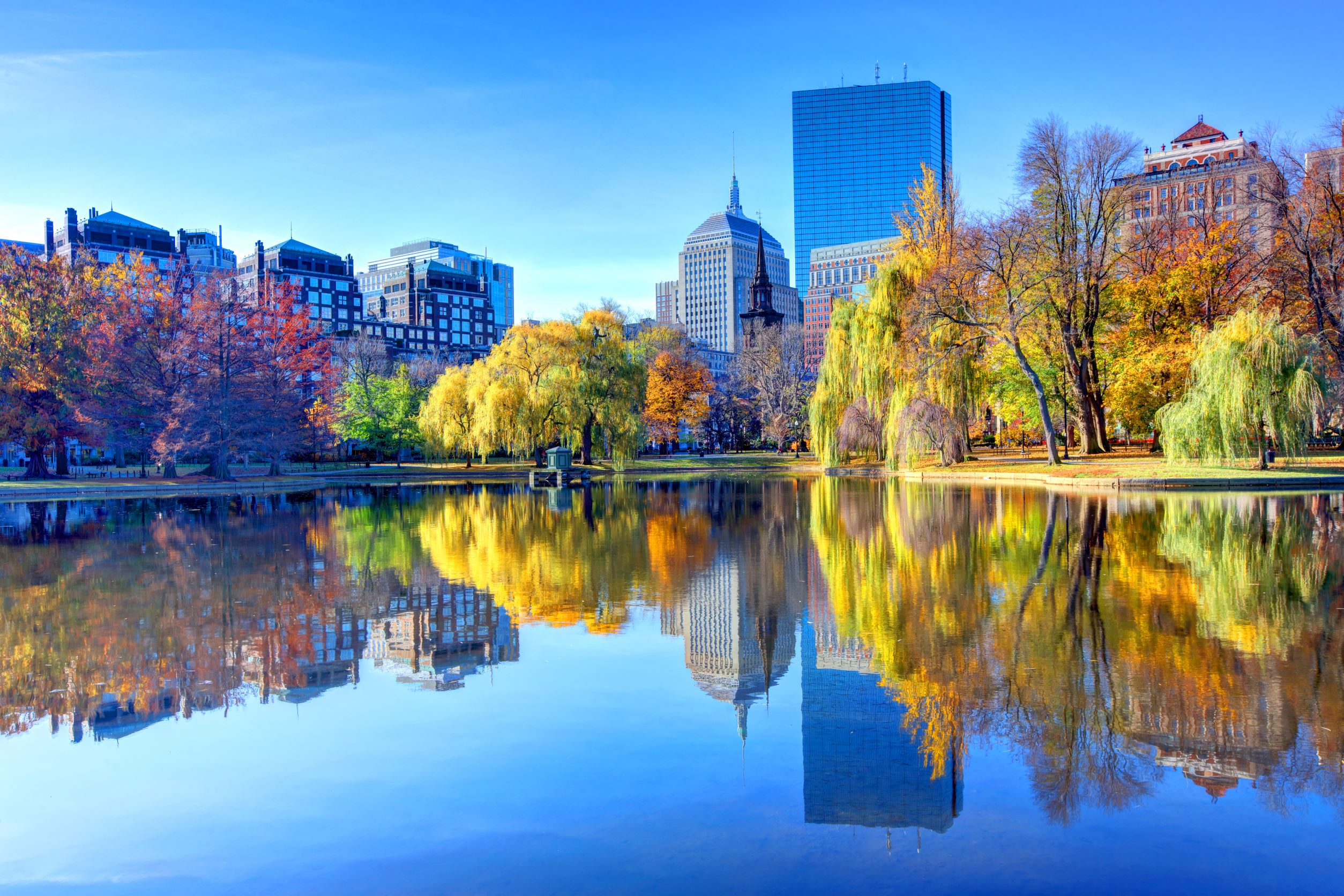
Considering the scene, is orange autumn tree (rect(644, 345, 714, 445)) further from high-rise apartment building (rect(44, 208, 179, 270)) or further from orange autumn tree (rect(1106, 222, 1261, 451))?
high-rise apartment building (rect(44, 208, 179, 270))

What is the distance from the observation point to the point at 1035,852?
14.7 feet

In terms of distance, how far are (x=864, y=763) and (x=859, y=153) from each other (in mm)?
181967

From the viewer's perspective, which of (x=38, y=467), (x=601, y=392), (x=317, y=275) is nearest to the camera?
(x=38, y=467)

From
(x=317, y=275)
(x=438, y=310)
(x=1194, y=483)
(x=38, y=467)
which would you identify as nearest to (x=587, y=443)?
(x=38, y=467)

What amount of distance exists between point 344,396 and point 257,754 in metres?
64.2

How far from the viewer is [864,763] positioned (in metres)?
5.68

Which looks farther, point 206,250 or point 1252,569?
point 206,250

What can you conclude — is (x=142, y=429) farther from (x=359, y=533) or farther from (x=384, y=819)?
(x=384, y=819)

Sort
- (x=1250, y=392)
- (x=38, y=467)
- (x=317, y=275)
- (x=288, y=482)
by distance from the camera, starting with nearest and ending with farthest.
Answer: (x=1250, y=392) < (x=288, y=482) < (x=38, y=467) < (x=317, y=275)

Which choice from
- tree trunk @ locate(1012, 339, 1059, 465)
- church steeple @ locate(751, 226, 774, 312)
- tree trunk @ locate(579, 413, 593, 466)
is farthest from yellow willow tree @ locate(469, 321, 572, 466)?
church steeple @ locate(751, 226, 774, 312)

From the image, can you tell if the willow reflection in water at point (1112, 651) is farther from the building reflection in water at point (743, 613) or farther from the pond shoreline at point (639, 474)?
the pond shoreline at point (639, 474)

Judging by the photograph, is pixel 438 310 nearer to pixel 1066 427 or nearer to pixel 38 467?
pixel 38 467

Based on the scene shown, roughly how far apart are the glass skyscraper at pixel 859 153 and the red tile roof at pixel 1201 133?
155 feet

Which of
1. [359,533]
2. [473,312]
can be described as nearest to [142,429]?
[359,533]
